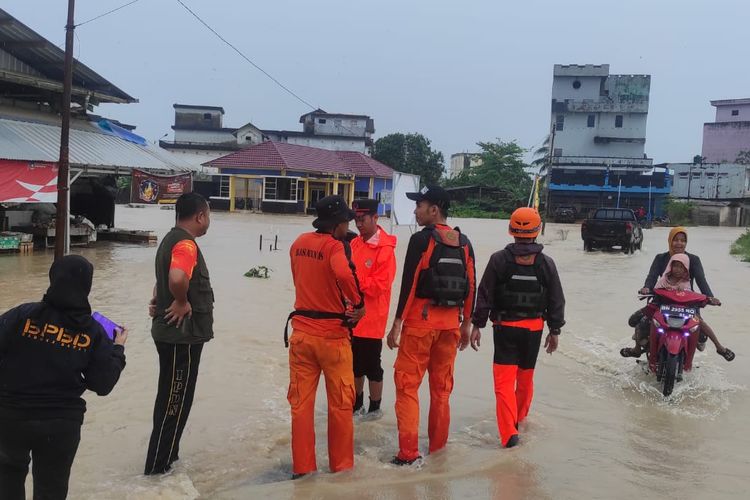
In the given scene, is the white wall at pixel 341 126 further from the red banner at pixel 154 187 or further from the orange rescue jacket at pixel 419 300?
the orange rescue jacket at pixel 419 300

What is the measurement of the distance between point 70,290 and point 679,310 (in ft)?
16.6

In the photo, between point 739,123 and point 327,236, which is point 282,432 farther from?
point 739,123

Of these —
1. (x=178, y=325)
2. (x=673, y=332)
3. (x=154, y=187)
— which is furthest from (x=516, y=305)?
(x=154, y=187)

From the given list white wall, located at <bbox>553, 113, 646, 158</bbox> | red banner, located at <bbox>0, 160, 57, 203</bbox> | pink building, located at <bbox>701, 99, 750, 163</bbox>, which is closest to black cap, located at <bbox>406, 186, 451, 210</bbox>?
red banner, located at <bbox>0, 160, 57, 203</bbox>

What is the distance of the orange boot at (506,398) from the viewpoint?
14.9 ft

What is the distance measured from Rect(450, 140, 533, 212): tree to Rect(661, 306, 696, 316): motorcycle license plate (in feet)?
159

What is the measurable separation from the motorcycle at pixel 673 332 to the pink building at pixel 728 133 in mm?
59614

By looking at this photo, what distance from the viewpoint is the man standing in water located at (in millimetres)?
3836

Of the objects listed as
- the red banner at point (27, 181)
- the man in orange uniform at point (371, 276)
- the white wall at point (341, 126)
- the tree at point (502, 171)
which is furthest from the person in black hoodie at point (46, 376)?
the white wall at point (341, 126)

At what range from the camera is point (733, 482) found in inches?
168

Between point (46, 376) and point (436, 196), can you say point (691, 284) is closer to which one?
point (436, 196)

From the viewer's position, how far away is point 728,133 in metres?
59.2

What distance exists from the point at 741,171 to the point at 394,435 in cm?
5387

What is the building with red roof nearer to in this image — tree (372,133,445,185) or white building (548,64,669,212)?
tree (372,133,445,185)
